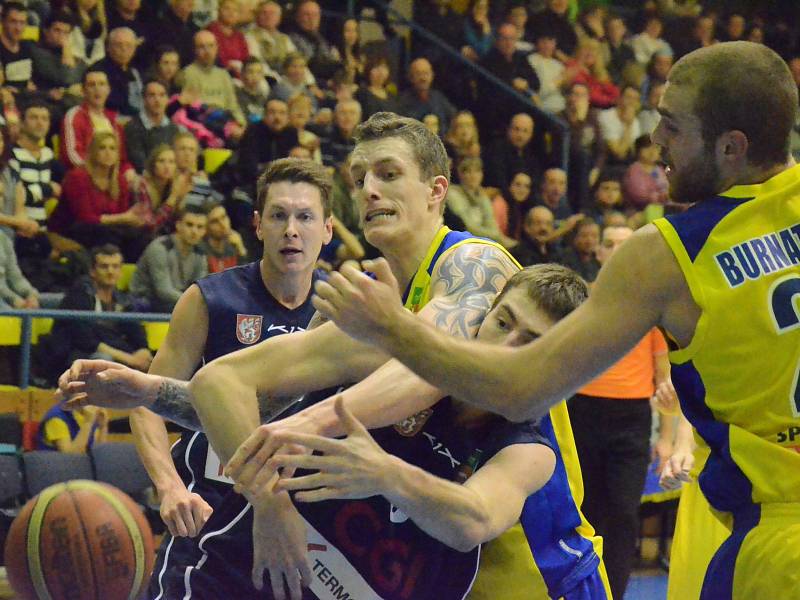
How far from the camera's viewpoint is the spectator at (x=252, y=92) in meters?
9.93

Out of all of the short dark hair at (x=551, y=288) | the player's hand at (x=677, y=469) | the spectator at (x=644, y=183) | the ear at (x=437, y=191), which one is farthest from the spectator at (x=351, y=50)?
the short dark hair at (x=551, y=288)

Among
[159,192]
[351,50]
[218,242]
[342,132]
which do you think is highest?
[351,50]

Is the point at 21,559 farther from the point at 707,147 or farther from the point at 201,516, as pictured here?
the point at 707,147

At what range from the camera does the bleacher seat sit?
22.1 ft

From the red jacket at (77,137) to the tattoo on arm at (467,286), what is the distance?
5562 millimetres

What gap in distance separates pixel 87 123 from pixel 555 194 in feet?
14.0

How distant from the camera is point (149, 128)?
29.6 ft

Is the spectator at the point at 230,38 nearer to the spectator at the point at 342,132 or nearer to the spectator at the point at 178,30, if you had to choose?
the spectator at the point at 178,30

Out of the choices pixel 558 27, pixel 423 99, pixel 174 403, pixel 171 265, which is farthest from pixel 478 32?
pixel 174 403

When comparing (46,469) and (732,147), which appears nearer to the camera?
(732,147)

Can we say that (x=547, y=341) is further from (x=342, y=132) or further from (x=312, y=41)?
(x=312, y=41)

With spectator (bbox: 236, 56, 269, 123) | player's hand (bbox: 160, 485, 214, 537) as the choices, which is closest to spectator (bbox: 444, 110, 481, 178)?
spectator (bbox: 236, 56, 269, 123)

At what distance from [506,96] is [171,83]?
12.5 ft

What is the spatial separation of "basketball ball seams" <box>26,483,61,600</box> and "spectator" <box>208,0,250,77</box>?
577 cm
